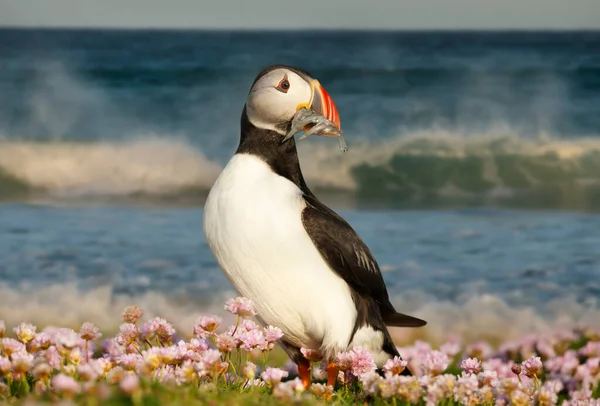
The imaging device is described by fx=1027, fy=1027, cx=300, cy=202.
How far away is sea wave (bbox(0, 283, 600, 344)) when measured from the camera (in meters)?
10.3

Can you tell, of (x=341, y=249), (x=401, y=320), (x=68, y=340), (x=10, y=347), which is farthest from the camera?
(x=401, y=320)

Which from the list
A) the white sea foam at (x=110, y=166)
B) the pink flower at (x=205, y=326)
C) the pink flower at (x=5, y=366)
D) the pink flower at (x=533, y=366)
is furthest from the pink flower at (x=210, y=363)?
the white sea foam at (x=110, y=166)

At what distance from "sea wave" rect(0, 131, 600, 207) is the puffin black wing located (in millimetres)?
10823

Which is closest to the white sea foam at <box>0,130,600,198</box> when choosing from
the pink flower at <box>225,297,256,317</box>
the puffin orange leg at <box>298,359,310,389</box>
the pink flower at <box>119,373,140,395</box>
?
the puffin orange leg at <box>298,359,310,389</box>

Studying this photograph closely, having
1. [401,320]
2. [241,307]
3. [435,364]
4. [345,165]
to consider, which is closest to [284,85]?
[241,307]

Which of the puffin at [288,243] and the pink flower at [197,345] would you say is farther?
the puffin at [288,243]

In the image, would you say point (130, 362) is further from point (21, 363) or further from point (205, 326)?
point (205, 326)

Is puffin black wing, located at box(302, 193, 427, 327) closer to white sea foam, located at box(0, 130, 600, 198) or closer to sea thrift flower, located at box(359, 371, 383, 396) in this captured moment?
sea thrift flower, located at box(359, 371, 383, 396)

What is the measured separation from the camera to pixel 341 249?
543cm

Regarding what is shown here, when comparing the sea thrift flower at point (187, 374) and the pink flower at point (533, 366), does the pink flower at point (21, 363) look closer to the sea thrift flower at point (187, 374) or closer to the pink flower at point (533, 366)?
the sea thrift flower at point (187, 374)

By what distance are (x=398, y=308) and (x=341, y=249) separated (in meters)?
5.34

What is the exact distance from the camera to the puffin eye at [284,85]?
18.3ft

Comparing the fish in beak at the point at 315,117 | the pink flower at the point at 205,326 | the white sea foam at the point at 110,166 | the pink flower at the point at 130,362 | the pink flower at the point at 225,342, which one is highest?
the white sea foam at the point at 110,166

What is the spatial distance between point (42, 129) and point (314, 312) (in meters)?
17.5
